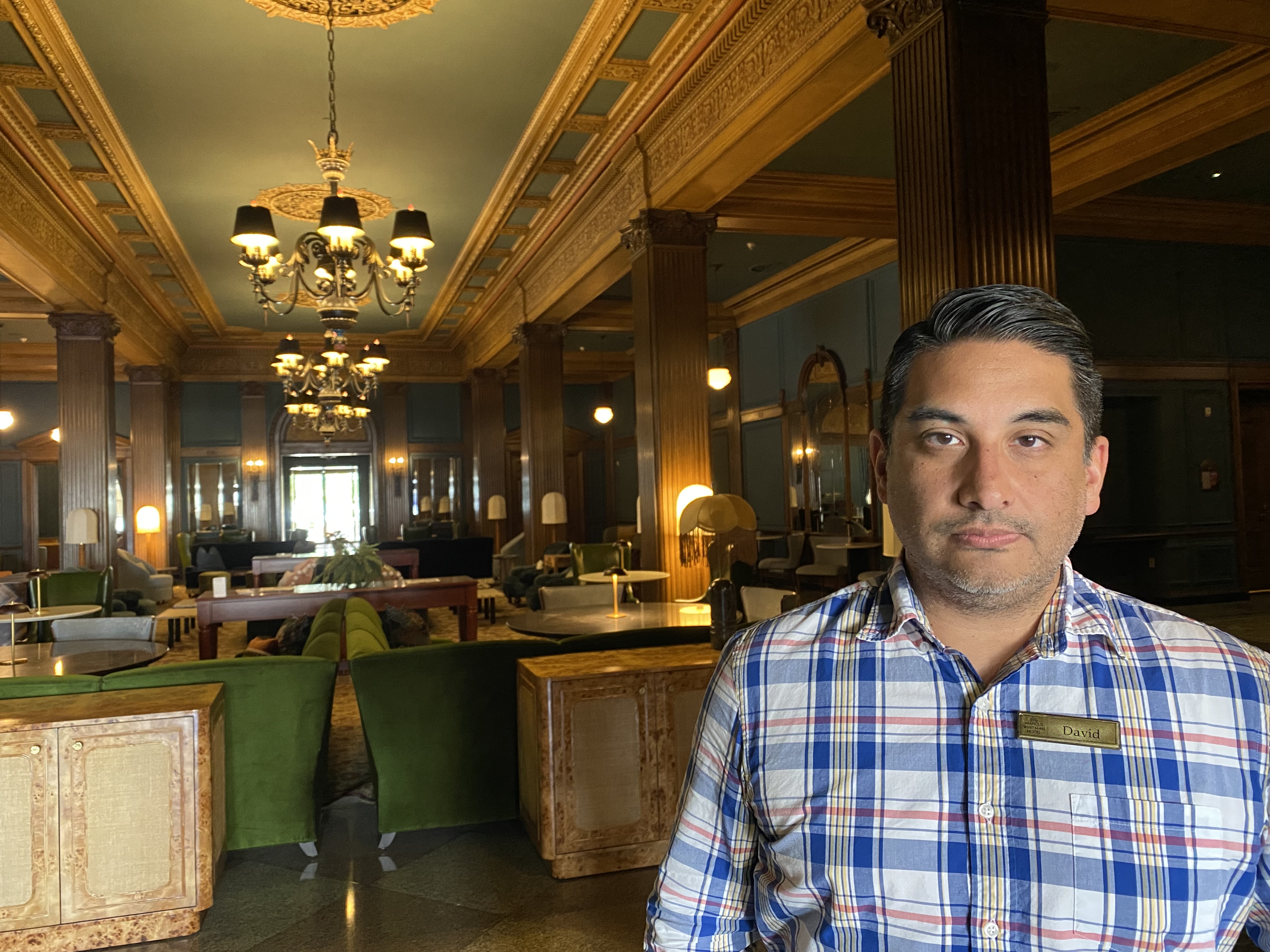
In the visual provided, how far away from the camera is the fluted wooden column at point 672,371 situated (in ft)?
27.1

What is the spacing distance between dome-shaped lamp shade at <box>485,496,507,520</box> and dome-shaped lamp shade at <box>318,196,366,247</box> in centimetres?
1197

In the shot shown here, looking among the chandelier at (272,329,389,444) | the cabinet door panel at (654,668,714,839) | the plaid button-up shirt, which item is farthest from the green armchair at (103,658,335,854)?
the chandelier at (272,329,389,444)

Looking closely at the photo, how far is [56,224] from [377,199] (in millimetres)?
3175

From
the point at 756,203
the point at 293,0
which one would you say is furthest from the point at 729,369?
the point at 293,0

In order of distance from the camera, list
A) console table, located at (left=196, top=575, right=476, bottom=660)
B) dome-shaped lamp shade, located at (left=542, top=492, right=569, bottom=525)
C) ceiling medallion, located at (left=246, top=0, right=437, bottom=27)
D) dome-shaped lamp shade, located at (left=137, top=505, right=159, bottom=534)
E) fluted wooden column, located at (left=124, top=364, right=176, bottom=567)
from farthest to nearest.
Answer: fluted wooden column, located at (left=124, top=364, right=176, bottom=567), dome-shaped lamp shade, located at (left=137, top=505, right=159, bottom=534), dome-shaped lamp shade, located at (left=542, top=492, right=569, bottom=525), console table, located at (left=196, top=575, right=476, bottom=660), ceiling medallion, located at (left=246, top=0, right=437, bottom=27)

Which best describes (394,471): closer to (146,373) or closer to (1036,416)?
(146,373)

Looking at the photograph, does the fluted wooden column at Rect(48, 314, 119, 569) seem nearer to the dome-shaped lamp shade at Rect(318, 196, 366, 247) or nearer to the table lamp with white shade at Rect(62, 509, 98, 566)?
the table lamp with white shade at Rect(62, 509, 98, 566)

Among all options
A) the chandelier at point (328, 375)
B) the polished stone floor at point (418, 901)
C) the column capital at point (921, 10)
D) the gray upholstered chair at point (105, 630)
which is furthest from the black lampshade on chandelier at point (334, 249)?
the polished stone floor at point (418, 901)

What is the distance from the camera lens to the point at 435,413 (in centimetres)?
1995

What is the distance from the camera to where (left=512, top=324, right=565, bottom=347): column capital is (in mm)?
13242

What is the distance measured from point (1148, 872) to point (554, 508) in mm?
12028

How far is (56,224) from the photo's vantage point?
31.4 ft

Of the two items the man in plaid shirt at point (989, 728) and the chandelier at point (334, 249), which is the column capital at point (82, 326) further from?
the man in plaid shirt at point (989, 728)

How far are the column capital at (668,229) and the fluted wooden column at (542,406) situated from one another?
16.3 feet
